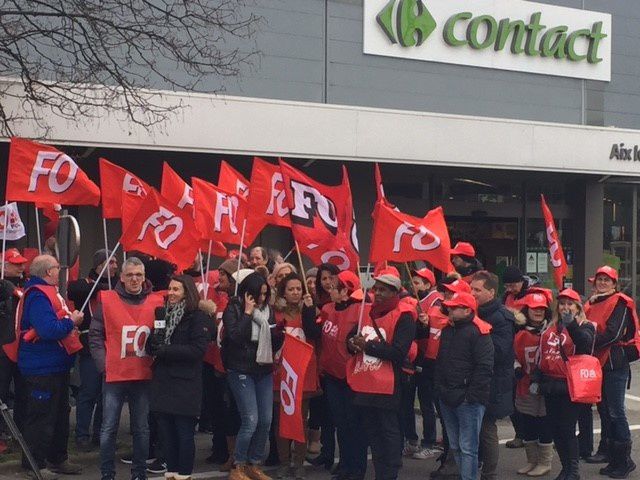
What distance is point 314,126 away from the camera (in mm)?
15117

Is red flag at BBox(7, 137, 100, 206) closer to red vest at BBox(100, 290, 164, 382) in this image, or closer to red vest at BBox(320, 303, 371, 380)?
red vest at BBox(100, 290, 164, 382)

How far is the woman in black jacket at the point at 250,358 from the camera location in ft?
24.8

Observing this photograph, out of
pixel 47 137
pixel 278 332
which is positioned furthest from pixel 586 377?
pixel 47 137

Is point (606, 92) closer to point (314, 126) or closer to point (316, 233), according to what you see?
point (314, 126)

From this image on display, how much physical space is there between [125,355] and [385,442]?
2.10 meters

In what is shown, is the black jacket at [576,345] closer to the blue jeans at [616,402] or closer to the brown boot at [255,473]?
the blue jeans at [616,402]

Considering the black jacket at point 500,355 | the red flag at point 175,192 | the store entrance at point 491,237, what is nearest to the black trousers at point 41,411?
the red flag at point 175,192

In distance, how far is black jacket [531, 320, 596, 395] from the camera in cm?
782

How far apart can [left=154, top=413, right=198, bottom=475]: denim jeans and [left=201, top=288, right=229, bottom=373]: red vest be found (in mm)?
739

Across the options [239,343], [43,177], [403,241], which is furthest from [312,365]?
[43,177]

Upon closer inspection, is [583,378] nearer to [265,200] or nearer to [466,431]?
[466,431]

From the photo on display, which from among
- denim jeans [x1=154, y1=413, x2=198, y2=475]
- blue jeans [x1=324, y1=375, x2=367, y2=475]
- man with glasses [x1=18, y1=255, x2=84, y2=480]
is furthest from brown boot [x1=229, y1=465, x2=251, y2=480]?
man with glasses [x1=18, y1=255, x2=84, y2=480]

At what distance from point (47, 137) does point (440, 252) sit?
21.3 feet

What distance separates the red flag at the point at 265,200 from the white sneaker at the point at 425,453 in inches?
97.6
